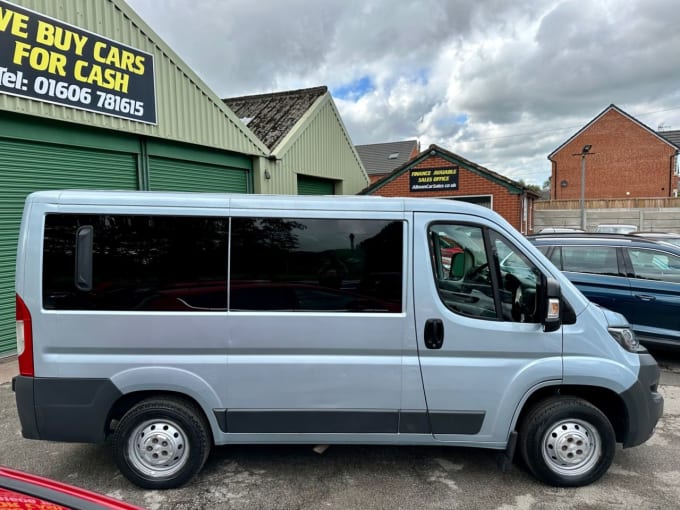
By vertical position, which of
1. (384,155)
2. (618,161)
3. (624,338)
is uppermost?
(384,155)

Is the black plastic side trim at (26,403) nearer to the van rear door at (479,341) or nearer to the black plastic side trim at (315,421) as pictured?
the black plastic side trim at (315,421)

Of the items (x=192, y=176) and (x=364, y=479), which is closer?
(x=364, y=479)

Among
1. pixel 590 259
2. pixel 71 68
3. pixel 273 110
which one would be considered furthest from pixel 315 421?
pixel 273 110

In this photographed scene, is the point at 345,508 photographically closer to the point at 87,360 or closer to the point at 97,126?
the point at 87,360

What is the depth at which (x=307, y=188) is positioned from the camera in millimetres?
13289

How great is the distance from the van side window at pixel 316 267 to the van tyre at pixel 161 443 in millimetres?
868

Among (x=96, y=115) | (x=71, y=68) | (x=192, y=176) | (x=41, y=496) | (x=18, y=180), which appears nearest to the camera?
(x=41, y=496)

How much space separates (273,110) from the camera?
13.5m

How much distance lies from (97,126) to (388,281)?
634 centimetres

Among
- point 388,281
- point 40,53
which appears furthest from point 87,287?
point 40,53

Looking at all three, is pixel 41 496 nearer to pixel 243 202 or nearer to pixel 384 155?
pixel 243 202

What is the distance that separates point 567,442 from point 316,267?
2.19 metres

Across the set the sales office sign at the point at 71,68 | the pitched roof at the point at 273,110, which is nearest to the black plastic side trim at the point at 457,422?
the sales office sign at the point at 71,68

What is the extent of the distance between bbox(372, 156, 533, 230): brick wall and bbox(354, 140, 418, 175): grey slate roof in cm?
2269
